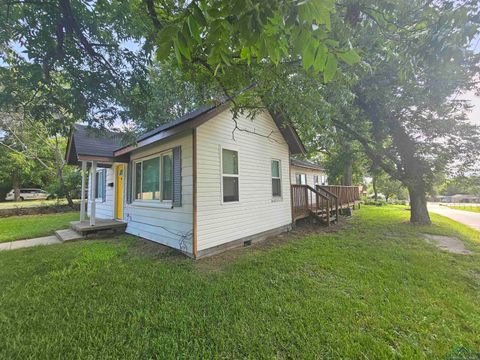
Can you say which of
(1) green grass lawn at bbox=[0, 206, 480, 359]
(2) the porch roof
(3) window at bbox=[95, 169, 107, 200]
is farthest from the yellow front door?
(1) green grass lawn at bbox=[0, 206, 480, 359]

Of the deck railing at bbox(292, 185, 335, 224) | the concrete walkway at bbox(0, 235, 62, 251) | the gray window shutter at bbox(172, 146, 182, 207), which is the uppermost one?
the gray window shutter at bbox(172, 146, 182, 207)

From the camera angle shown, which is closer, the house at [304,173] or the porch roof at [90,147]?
the porch roof at [90,147]

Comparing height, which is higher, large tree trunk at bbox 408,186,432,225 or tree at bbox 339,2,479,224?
tree at bbox 339,2,479,224

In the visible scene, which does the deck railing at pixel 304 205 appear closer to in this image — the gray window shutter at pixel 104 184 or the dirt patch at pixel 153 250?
the dirt patch at pixel 153 250

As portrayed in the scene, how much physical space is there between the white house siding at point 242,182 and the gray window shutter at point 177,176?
59 cm

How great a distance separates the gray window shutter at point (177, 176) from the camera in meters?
5.43

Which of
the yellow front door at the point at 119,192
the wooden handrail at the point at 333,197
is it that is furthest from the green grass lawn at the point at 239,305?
the wooden handrail at the point at 333,197

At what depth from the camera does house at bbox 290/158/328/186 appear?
1322cm

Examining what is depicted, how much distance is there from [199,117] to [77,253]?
4643mm

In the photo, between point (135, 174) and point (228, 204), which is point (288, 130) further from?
point (135, 174)

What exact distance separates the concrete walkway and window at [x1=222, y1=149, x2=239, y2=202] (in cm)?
548

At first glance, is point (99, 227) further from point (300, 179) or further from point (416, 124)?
point (416, 124)

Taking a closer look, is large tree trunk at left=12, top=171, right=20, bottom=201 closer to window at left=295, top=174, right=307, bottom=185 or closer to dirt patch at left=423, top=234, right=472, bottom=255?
window at left=295, top=174, right=307, bottom=185

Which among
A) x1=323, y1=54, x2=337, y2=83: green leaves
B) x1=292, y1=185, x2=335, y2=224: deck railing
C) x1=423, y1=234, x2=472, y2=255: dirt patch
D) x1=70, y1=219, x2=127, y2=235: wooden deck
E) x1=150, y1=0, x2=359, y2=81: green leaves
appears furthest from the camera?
x1=292, y1=185, x2=335, y2=224: deck railing
